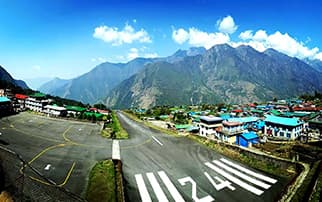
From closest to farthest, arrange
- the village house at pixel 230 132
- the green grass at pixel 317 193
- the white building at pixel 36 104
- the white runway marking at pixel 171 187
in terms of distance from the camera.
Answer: the green grass at pixel 317 193 < the white runway marking at pixel 171 187 < the village house at pixel 230 132 < the white building at pixel 36 104

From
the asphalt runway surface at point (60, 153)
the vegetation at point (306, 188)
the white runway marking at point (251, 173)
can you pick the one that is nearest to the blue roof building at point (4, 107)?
the asphalt runway surface at point (60, 153)

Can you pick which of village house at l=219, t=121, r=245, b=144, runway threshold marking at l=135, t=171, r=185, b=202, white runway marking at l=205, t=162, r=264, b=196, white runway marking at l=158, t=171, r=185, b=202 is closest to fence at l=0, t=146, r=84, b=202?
runway threshold marking at l=135, t=171, r=185, b=202

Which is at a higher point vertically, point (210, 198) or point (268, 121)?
point (268, 121)

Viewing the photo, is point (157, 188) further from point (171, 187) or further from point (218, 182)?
point (218, 182)

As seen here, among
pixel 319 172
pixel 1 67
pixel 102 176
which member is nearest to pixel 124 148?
pixel 102 176

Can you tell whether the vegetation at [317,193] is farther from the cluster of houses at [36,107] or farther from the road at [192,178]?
the cluster of houses at [36,107]

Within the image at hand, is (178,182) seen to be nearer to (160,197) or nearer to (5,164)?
(160,197)

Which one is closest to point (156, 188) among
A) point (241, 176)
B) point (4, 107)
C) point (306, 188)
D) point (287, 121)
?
point (241, 176)
